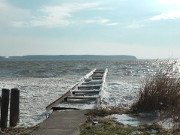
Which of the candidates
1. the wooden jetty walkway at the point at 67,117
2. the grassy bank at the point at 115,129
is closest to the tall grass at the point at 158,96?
the wooden jetty walkway at the point at 67,117

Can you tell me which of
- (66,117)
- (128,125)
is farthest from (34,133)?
(128,125)

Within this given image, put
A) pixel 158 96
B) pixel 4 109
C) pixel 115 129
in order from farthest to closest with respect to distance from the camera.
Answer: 1. pixel 158 96
2. pixel 4 109
3. pixel 115 129

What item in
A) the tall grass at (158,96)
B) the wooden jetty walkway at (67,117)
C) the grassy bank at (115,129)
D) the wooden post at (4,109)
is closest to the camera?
the grassy bank at (115,129)

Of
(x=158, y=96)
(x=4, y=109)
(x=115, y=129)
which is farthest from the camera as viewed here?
(x=158, y=96)

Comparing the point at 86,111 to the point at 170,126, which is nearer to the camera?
the point at 170,126

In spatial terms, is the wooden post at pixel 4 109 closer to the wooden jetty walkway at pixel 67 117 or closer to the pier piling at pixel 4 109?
the pier piling at pixel 4 109

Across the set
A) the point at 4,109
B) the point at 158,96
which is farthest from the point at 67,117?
the point at 158,96

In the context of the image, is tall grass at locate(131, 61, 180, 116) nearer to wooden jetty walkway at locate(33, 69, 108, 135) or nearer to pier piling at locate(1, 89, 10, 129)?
wooden jetty walkway at locate(33, 69, 108, 135)

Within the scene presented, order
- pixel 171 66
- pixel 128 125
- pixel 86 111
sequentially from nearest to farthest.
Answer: pixel 128 125 → pixel 86 111 → pixel 171 66

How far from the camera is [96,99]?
8.30 meters

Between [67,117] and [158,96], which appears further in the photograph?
[158,96]

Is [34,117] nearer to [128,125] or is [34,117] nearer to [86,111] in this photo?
[86,111]

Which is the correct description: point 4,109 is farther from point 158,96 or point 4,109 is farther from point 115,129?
point 158,96

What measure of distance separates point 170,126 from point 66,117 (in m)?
2.23
